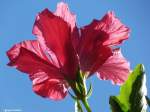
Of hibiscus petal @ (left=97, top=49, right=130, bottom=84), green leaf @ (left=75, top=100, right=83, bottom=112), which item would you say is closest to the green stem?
green leaf @ (left=75, top=100, right=83, bottom=112)

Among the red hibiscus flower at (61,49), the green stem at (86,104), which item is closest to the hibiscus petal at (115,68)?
the red hibiscus flower at (61,49)

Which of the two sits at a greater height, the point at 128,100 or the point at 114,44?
the point at 114,44

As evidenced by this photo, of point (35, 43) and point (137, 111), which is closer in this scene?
point (137, 111)

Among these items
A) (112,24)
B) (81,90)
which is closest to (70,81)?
(81,90)

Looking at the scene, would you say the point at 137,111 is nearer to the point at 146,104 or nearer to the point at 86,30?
the point at 146,104

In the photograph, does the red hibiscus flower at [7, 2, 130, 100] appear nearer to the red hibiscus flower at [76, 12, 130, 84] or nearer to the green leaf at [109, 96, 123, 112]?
the red hibiscus flower at [76, 12, 130, 84]
